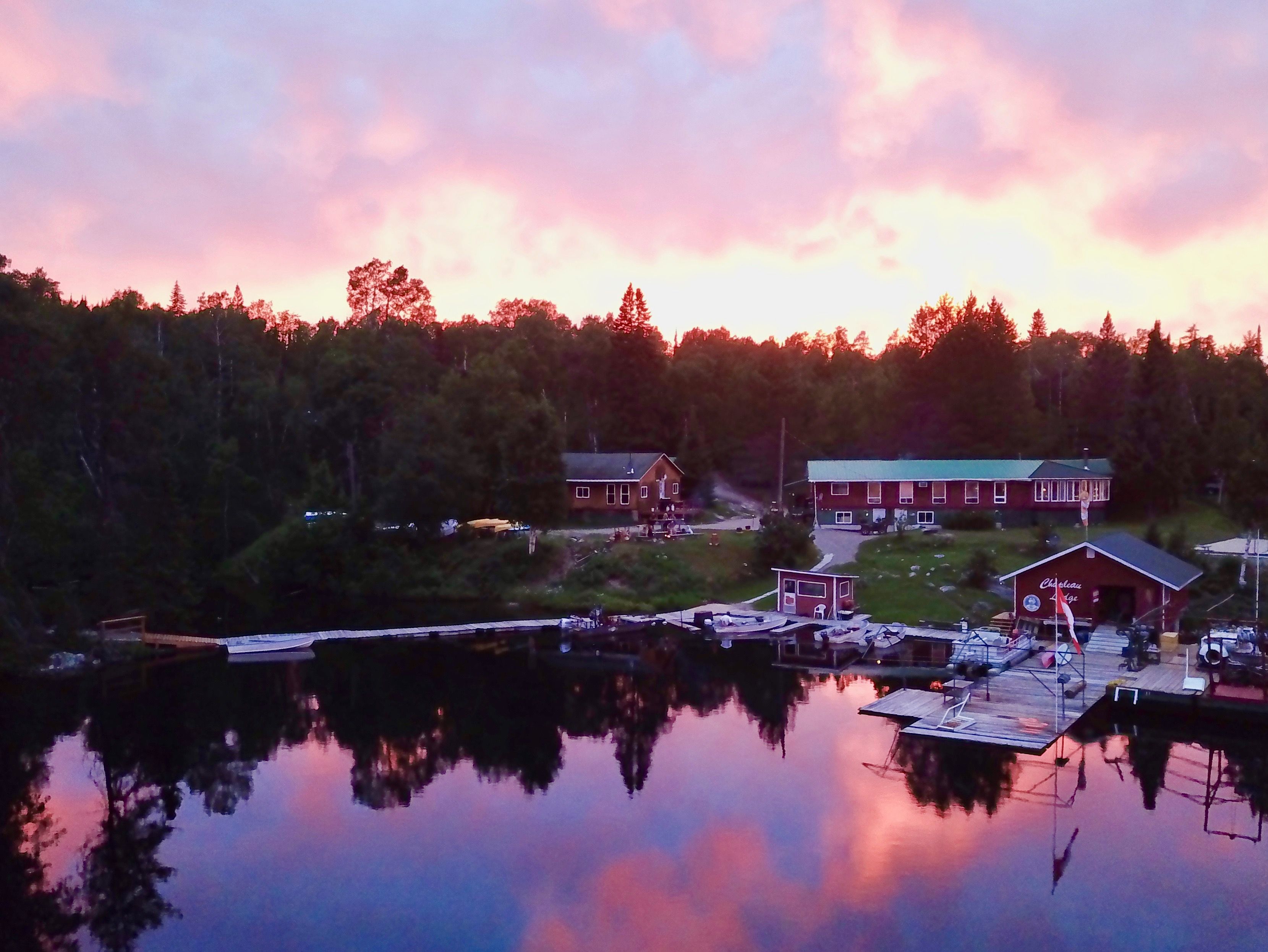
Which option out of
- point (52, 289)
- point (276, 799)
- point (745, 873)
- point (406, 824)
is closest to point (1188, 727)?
point (745, 873)

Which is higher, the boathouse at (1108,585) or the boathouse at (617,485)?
the boathouse at (617,485)

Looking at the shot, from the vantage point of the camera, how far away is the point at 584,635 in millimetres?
39156

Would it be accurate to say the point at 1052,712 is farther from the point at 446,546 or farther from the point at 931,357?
the point at 931,357

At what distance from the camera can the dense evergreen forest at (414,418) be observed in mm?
42125

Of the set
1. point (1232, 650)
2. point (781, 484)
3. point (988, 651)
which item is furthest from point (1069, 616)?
point (781, 484)

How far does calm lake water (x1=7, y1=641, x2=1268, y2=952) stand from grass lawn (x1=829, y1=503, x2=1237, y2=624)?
32.9 feet

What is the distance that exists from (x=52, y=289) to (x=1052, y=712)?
6147 cm

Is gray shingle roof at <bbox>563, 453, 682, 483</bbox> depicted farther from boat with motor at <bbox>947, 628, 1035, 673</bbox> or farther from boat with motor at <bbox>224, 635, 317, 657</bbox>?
boat with motor at <bbox>947, 628, 1035, 673</bbox>

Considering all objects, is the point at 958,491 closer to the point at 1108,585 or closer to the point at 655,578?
the point at 655,578

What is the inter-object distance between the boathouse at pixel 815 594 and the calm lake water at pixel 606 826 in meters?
8.62

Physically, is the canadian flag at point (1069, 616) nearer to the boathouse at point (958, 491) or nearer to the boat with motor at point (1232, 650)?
the boat with motor at point (1232, 650)

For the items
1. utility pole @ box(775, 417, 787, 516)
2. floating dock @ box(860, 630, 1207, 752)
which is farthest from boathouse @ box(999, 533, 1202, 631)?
utility pole @ box(775, 417, 787, 516)

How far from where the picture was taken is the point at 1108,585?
3500cm

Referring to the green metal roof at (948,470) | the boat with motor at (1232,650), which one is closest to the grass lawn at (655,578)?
the green metal roof at (948,470)
